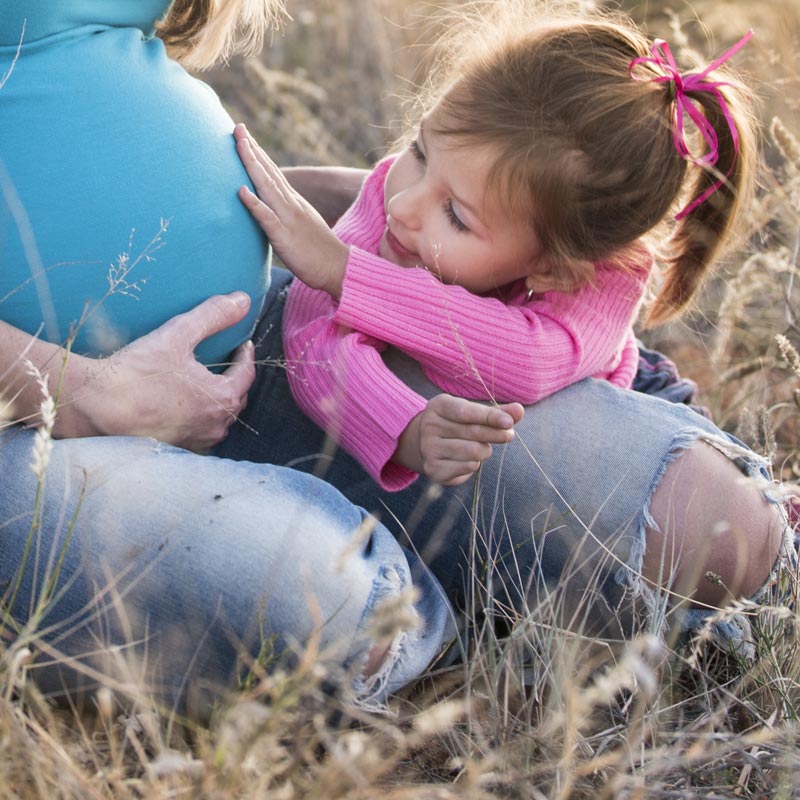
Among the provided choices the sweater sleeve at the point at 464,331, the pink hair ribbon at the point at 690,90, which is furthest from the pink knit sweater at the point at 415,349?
the pink hair ribbon at the point at 690,90

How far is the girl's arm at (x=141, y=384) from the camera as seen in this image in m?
1.78

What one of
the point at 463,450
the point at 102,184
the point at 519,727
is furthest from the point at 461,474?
the point at 102,184

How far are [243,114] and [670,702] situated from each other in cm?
367

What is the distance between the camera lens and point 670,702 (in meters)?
1.85

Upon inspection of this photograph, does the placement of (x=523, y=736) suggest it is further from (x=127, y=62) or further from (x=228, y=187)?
(x=127, y=62)

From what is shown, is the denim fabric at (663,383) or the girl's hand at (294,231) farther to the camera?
the denim fabric at (663,383)

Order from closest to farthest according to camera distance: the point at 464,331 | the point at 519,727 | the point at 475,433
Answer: the point at 519,727 → the point at 475,433 → the point at 464,331

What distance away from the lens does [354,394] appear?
1962 millimetres

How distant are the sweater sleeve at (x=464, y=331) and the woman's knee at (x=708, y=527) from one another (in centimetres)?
29

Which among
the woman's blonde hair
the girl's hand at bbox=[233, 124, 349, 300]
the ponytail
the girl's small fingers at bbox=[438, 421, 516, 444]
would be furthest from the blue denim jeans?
the woman's blonde hair

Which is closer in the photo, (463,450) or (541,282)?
(463,450)

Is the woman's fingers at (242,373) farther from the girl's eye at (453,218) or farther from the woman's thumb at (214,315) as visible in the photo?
the girl's eye at (453,218)

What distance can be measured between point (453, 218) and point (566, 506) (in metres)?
0.59

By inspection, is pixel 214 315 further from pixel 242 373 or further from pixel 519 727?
pixel 519 727
